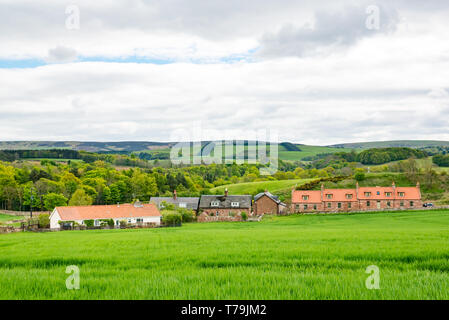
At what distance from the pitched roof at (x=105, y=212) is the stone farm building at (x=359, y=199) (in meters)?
33.6

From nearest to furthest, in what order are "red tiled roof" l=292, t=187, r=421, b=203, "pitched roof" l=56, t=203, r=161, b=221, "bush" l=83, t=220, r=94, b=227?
"bush" l=83, t=220, r=94, b=227, "pitched roof" l=56, t=203, r=161, b=221, "red tiled roof" l=292, t=187, r=421, b=203

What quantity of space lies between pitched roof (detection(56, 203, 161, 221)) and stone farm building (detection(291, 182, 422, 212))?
33624 millimetres

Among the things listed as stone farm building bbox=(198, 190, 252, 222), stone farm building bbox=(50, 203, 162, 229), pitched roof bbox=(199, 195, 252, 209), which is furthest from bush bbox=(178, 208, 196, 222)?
pitched roof bbox=(199, 195, 252, 209)

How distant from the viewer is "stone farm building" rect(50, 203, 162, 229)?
72.4 meters

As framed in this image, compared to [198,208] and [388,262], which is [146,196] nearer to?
[198,208]

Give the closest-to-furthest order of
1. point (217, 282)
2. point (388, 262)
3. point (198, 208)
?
point (217, 282) < point (388, 262) < point (198, 208)

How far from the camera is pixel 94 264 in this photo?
14.3 meters

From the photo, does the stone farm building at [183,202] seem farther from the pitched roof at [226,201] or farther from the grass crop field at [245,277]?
the grass crop field at [245,277]

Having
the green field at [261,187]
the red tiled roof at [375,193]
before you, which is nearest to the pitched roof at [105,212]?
the red tiled roof at [375,193]

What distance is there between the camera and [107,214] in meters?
74.7

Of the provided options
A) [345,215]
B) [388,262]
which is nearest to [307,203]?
[345,215]

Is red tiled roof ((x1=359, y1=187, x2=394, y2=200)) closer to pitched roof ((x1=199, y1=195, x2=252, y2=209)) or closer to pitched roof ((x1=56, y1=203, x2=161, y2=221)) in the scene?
pitched roof ((x1=199, y1=195, x2=252, y2=209))

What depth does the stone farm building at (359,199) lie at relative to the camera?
9012cm

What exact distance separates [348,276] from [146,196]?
116728mm
